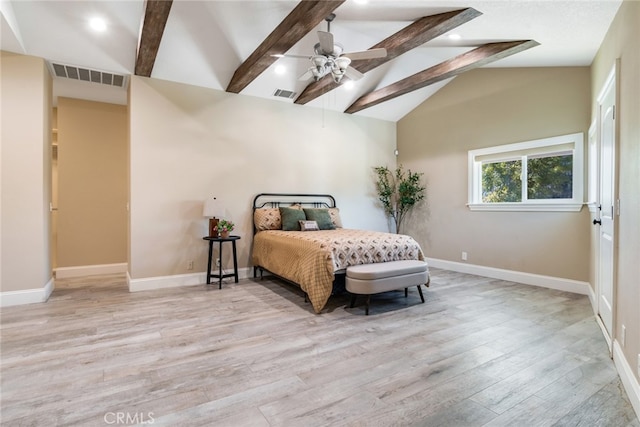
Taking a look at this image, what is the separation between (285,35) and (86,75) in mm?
2999

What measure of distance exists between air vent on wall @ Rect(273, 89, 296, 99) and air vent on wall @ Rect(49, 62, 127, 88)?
2.20 m

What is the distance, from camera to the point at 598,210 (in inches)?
132

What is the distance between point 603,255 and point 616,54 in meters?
1.83

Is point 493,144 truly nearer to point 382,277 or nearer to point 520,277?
point 520,277

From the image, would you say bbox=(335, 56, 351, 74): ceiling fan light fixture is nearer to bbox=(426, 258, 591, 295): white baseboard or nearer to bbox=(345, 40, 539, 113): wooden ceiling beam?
bbox=(345, 40, 539, 113): wooden ceiling beam

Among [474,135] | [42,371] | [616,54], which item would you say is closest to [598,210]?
[616,54]

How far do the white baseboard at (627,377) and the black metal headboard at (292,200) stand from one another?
4.42 metres

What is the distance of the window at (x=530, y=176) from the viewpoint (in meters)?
4.36

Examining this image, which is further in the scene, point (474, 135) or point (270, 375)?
point (474, 135)

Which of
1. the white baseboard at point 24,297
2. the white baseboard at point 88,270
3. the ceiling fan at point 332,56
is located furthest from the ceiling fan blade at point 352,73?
the white baseboard at point 88,270

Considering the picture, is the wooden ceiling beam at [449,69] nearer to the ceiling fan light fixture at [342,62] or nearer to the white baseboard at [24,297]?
the ceiling fan light fixture at [342,62]

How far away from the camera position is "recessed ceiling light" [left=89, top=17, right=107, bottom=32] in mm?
3616

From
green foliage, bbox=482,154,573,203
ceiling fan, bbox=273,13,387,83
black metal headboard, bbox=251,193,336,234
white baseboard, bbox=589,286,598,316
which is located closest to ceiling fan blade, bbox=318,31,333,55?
ceiling fan, bbox=273,13,387,83

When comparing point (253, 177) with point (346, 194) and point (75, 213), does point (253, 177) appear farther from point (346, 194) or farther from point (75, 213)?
point (75, 213)
